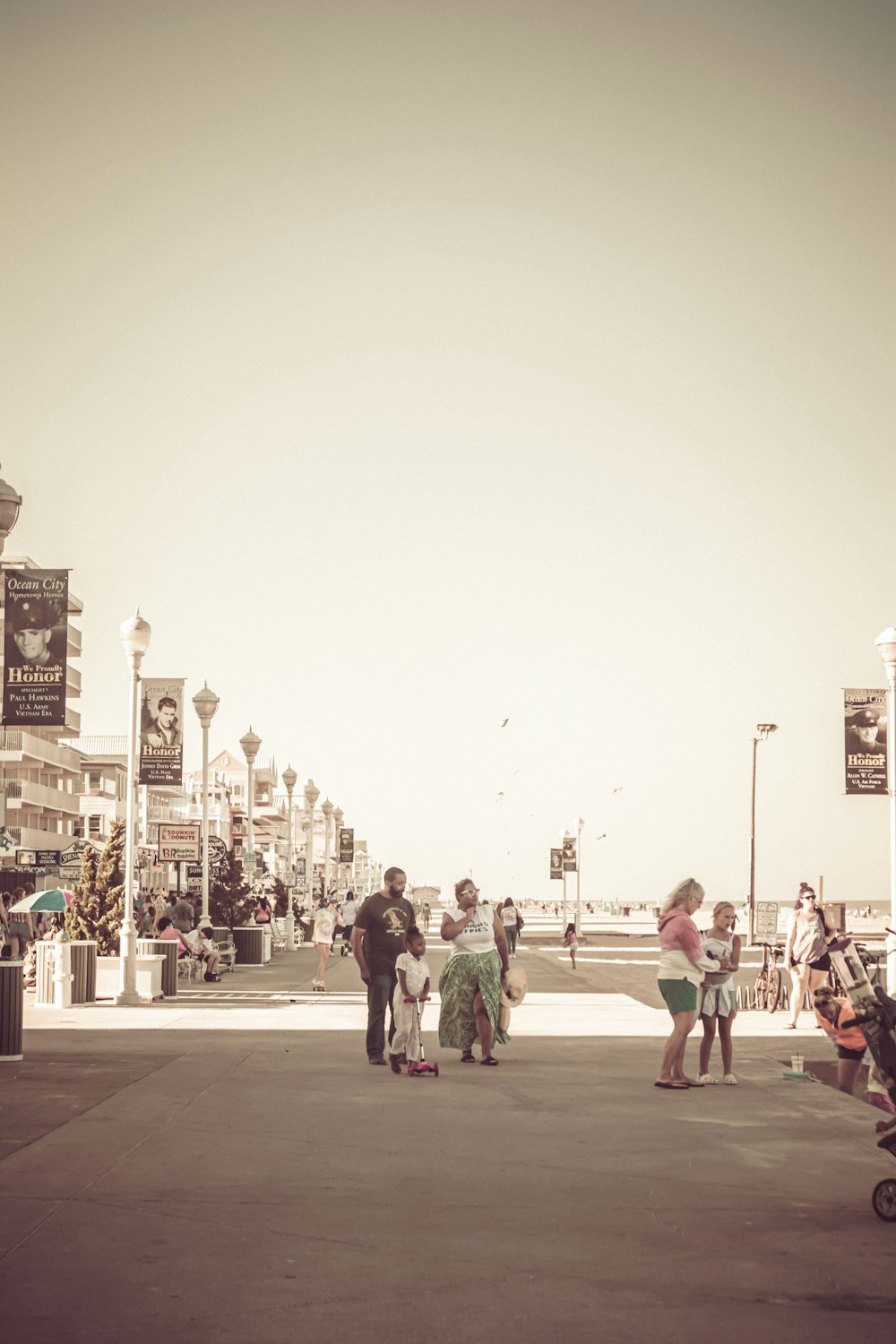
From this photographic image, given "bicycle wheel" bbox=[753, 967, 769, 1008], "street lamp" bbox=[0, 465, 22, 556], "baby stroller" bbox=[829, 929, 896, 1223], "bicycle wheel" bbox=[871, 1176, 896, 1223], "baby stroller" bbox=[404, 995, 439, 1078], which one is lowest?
"bicycle wheel" bbox=[753, 967, 769, 1008]

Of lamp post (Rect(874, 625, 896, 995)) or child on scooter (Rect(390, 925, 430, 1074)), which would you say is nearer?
child on scooter (Rect(390, 925, 430, 1074))

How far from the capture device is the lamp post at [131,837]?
2316cm

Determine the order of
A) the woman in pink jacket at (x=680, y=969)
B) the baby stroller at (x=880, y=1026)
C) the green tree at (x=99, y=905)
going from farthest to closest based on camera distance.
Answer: the green tree at (x=99, y=905), the woman in pink jacket at (x=680, y=969), the baby stroller at (x=880, y=1026)

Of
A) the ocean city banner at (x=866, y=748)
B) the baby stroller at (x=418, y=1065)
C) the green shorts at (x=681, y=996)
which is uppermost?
the ocean city banner at (x=866, y=748)

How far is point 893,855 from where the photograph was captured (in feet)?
83.5

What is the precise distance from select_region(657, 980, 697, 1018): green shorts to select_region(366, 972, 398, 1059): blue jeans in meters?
2.73

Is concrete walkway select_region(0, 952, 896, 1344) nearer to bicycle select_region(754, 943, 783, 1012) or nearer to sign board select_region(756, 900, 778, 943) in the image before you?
bicycle select_region(754, 943, 783, 1012)

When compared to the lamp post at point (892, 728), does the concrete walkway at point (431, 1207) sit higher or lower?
lower

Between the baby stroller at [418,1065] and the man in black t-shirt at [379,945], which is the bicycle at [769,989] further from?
the baby stroller at [418,1065]

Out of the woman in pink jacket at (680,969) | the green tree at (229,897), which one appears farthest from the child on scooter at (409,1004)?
the green tree at (229,897)

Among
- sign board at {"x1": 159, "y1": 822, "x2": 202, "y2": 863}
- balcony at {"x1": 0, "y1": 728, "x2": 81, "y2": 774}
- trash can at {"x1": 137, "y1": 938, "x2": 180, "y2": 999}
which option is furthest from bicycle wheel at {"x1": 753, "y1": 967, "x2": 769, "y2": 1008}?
balcony at {"x1": 0, "y1": 728, "x2": 81, "y2": 774}

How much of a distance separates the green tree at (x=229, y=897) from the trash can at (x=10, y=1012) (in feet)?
91.9

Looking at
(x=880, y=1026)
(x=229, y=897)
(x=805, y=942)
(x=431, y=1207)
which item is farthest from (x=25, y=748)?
(x=880, y=1026)

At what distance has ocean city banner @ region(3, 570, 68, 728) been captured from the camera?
55.4 feet
